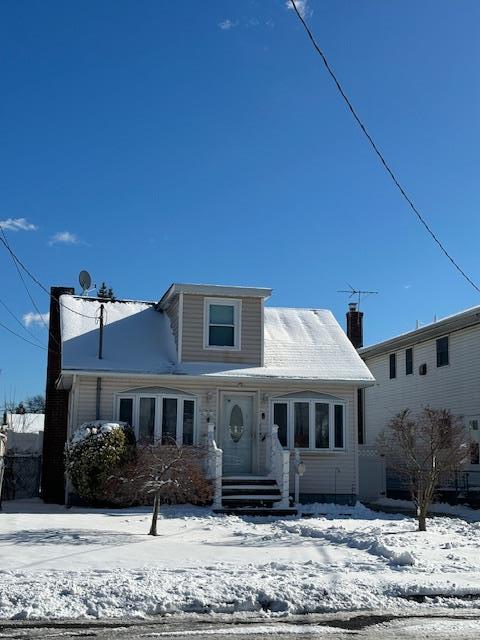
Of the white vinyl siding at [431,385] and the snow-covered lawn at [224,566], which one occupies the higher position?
the white vinyl siding at [431,385]

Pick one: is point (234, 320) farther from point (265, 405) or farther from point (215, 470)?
point (215, 470)

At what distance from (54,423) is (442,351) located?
42.6ft

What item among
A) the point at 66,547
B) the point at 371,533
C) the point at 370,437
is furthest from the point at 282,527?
the point at 370,437

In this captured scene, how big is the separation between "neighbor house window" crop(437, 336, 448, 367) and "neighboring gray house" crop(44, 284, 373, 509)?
5.56 metres

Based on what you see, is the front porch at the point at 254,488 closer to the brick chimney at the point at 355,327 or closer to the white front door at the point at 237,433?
the white front door at the point at 237,433

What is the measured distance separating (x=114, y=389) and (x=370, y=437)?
15421mm

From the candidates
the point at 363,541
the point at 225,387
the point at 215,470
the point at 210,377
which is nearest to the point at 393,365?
the point at 225,387

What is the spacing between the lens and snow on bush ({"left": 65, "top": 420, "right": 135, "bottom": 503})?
1677 cm

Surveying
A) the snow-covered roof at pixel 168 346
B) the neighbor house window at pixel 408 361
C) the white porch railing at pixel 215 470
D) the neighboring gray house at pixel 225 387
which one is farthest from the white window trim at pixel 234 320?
the neighbor house window at pixel 408 361

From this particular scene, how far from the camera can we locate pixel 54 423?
2159 cm

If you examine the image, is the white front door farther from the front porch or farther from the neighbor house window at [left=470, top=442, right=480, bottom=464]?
the neighbor house window at [left=470, top=442, right=480, bottom=464]

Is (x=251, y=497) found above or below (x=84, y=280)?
below

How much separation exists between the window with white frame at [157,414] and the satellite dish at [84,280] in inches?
196

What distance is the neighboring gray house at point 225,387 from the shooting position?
1867 cm
